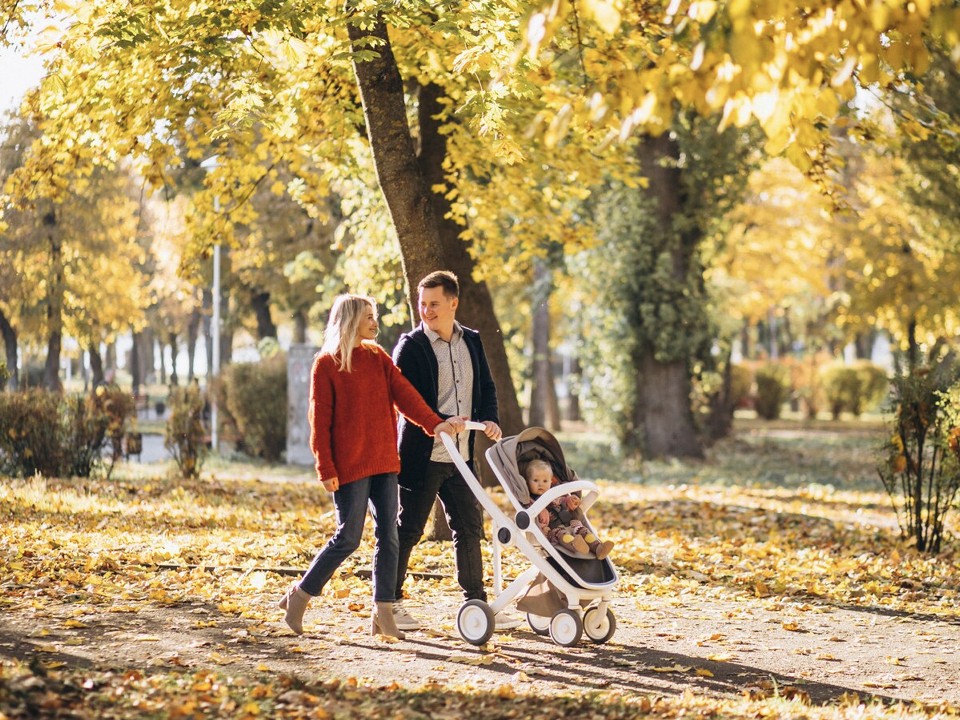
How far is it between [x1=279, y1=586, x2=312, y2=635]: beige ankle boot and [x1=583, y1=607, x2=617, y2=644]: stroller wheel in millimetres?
1584

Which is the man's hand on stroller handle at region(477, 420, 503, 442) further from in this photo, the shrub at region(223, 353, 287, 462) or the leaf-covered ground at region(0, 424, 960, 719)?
the shrub at region(223, 353, 287, 462)

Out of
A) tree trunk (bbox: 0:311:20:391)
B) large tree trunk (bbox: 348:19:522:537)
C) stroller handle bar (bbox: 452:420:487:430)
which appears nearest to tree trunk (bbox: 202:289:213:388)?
tree trunk (bbox: 0:311:20:391)

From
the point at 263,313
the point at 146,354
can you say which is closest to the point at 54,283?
the point at 263,313

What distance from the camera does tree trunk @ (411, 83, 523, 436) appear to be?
42.7 feet

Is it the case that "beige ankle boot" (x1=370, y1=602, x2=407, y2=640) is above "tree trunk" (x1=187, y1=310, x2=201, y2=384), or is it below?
below

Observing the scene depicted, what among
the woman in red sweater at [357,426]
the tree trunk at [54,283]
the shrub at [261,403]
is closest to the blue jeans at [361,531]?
the woman in red sweater at [357,426]

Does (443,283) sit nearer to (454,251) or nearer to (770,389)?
(454,251)

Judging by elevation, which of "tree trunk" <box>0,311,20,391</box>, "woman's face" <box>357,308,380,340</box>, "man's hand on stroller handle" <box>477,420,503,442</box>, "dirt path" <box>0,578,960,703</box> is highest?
"tree trunk" <box>0,311,20,391</box>

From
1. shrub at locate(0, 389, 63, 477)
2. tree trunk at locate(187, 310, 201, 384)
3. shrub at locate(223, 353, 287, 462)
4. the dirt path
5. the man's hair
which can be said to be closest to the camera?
the dirt path

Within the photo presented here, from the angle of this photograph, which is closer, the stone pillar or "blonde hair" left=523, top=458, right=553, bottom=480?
"blonde hair" left=523, top=458, right=553, bottom=480

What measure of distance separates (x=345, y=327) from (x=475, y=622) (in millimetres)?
1819

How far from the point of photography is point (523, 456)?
6871 mm

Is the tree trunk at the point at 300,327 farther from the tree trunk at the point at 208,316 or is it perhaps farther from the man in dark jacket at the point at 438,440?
the man in dark jacket at the point at 438,440

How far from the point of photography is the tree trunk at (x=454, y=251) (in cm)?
1301
